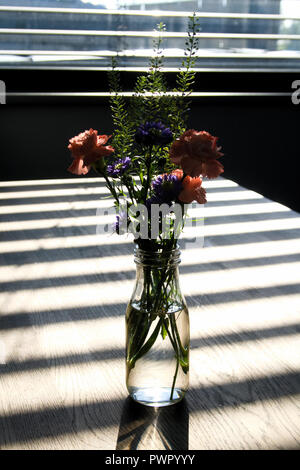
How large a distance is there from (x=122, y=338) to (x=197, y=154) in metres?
0.37

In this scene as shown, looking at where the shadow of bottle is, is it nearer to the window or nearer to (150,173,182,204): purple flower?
(150,173,182,204): purple flower

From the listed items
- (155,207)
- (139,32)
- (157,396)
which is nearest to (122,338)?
(157,396)

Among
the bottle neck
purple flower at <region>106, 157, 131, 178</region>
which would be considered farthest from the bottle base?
purple flower at <region>106, 157, 131, 178</region>

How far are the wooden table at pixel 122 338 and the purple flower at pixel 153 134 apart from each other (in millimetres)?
326

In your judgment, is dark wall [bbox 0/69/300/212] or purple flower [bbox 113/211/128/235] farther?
dark wall [bbox 0/69/300/212]

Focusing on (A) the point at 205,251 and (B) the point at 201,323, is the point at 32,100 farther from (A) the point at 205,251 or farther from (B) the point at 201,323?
(B) the point at 201,323

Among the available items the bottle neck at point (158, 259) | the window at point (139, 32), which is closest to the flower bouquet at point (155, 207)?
the bottle neck at point (158, 259)

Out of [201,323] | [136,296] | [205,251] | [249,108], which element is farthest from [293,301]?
[249,108]

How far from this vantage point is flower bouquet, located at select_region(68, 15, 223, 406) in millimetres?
593

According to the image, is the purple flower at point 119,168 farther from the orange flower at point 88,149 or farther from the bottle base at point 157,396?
the bottle base at point 157,396

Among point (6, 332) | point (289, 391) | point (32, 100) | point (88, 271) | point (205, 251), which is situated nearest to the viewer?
point (289, 391)

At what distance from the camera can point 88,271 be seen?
113 centimetres

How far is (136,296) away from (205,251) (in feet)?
2.00

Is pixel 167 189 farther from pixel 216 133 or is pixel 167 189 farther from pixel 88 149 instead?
pixel 216 133
